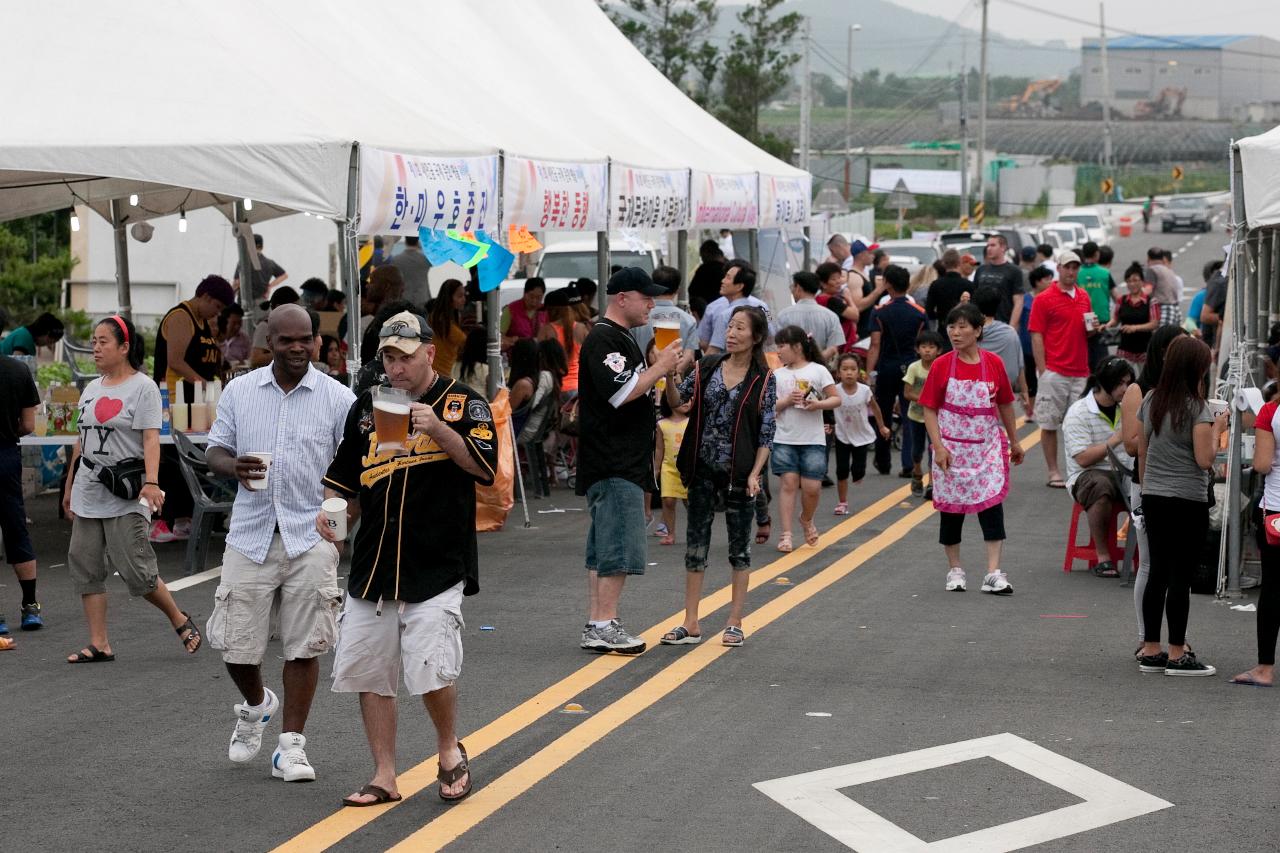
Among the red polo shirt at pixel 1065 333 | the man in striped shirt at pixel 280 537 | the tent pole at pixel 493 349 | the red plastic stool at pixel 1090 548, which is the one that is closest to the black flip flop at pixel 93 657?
the man in striped shirt at pixel 280 537

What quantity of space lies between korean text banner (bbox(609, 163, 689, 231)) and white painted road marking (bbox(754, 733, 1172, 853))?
8.82 meters

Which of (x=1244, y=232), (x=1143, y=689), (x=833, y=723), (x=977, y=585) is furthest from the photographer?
(x=977, y=585)

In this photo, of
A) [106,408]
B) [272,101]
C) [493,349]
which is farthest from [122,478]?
[493,349]

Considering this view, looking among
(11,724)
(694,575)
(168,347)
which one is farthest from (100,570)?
(168,347)

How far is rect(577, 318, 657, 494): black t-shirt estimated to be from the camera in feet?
28.1

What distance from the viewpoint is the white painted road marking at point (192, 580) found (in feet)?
35.8

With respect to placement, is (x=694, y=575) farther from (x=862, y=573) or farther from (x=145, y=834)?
(x=145, y=834)

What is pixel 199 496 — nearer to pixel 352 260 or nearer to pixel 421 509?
pixel 352 260

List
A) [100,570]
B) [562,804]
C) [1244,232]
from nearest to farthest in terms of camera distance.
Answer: [562,804] < [100,570] < [1244,232]

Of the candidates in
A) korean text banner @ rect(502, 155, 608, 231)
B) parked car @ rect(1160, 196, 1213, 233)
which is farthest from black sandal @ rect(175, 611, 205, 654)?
parked car @ rect(1160, 196, 1213, 233)

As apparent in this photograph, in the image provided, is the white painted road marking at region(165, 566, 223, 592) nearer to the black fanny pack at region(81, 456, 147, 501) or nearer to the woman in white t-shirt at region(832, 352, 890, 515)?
the black fanny pack at region(81, 456, 147, 501)

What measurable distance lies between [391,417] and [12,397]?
4.40 meters

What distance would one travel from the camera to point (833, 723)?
7402mm

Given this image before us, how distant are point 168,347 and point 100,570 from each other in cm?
481
